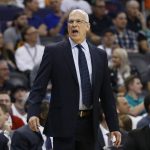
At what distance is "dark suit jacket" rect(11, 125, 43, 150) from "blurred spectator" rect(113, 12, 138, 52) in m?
6.55

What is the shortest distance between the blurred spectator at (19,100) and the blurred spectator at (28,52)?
1.58 metres

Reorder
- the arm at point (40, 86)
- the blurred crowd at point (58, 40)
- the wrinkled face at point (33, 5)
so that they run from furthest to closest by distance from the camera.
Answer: the wrinkled face at point (33, 5) < the blurred crowd at point (58, 40) < the arm at point (40, 86)

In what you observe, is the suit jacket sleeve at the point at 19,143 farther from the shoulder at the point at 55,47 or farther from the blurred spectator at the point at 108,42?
the blurred spectator at the point at 108,42

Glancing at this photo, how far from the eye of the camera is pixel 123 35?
1370cm

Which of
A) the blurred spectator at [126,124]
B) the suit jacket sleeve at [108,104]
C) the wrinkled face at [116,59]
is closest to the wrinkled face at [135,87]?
the wrinkled face at [116,59]

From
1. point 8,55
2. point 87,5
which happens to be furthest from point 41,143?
point 87,5

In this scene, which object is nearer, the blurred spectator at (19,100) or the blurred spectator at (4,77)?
the blurred spectator at (19,100)

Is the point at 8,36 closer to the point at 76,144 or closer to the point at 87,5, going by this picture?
the point at 87,5

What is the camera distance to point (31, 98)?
5.61m

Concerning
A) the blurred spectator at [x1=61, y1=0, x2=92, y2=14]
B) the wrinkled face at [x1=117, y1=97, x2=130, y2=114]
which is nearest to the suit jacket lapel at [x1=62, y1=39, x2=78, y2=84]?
the wrinkled face at [x1=117, y1=97, x2=130, y2=114]

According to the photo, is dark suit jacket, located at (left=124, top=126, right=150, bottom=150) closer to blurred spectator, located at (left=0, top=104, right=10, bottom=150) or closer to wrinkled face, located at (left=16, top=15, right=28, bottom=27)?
blurred spectator, located at (left=0, top=104, right=10, bottom=150)

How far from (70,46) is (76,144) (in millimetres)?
812

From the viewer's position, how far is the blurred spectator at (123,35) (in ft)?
44.7

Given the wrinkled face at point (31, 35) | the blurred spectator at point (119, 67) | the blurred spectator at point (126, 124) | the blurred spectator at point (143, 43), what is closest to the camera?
the blurred spectator at point (126, 124)
